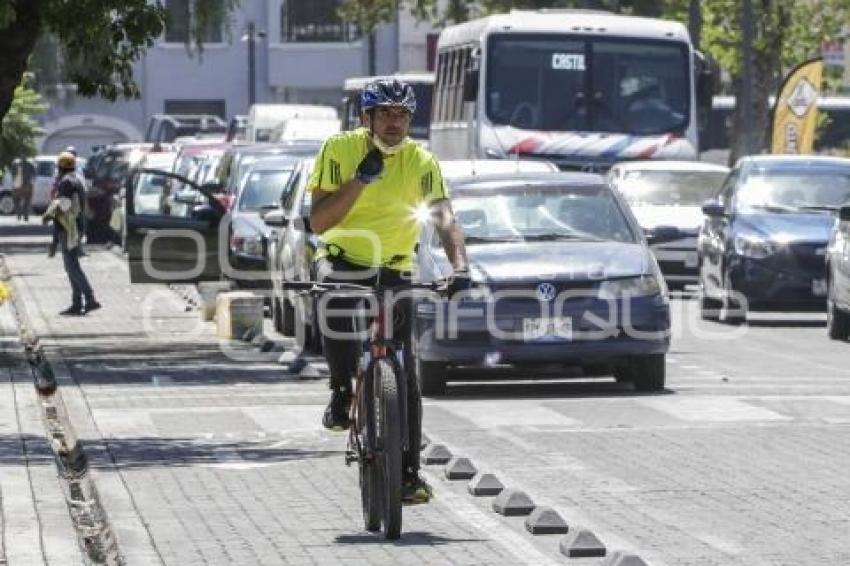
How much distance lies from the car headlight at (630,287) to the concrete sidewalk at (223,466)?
2.05 m

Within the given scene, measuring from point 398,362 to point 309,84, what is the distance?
269 feet

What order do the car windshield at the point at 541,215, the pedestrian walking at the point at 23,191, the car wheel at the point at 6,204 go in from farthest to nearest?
the car wheel at the point at 6,204 → the pedestrian walking at the point at 23,191 → the car windshield at the point at 541,215

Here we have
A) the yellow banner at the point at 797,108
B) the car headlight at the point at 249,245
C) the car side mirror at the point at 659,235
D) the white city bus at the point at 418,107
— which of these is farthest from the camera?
the white city bus at the point at 418,107

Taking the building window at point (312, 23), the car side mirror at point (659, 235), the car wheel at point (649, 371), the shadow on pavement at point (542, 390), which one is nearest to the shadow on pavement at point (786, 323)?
the car side mirror at point (659, 235)

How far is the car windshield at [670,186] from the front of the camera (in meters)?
35.2

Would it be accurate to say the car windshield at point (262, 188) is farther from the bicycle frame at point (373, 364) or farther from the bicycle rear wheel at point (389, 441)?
the bicycle rear wheel at point (389, 441)

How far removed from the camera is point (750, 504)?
491 inches

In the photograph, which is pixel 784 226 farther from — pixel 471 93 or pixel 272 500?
pixel 272 500

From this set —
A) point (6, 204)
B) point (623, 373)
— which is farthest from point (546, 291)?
point (6, 204)

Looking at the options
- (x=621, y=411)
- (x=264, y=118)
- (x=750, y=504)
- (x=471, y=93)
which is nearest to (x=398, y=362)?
(x=750, y=504)

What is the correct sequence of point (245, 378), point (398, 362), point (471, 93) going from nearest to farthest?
point (398, 362) < point (245, 378) < point (471, 93)

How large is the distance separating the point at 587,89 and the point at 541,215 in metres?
17.2

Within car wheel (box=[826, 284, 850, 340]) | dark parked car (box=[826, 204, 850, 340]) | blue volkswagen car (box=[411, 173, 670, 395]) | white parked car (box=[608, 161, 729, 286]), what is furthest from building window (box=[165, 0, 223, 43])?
car wheel (box=[826, 284, 850, 340])

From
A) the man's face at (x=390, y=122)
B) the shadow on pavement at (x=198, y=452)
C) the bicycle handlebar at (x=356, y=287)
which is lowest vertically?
the shadow on pavement at (x=198, y=452)
